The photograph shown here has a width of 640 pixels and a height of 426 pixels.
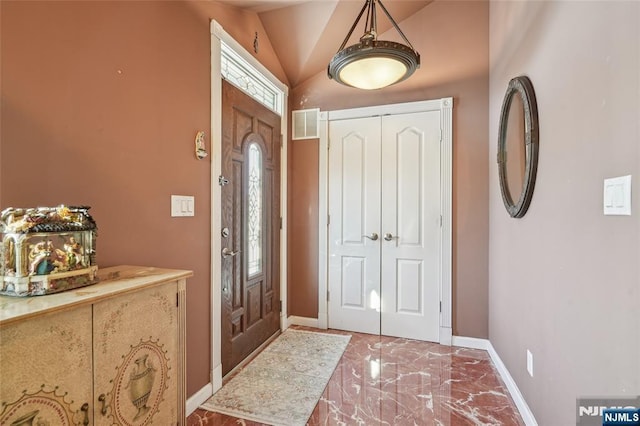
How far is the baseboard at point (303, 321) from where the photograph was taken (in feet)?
10.7

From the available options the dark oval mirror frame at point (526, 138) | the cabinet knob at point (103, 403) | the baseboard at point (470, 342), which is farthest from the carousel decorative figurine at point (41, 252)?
the baseboard at point (470, 342)

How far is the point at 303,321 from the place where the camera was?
10.9 ft

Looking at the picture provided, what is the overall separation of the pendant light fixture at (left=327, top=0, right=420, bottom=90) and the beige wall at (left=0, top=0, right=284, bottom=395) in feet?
3.23

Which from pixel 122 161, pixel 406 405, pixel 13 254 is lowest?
pixel 406 405

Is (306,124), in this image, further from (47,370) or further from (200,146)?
(47,370)

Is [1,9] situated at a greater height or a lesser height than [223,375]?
greater

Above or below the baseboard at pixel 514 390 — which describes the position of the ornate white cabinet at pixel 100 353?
above

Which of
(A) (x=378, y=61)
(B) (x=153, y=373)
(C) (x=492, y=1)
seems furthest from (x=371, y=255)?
(C) (x=492, y=1)

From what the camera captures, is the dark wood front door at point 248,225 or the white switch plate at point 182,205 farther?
the dark wood front door at point 248,225

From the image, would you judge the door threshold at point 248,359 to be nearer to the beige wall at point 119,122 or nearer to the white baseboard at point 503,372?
the beige wall at point 119,122

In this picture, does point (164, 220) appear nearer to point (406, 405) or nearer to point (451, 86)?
point (406, 405)

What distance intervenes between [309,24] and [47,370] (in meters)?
2.90

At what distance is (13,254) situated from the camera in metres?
0.91

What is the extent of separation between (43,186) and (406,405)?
230 centimetres
